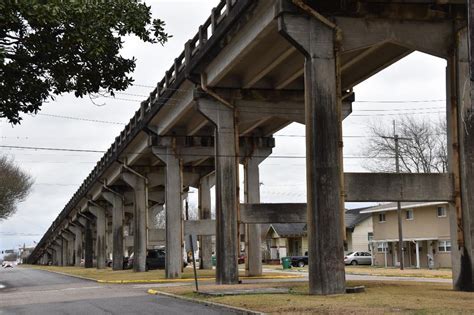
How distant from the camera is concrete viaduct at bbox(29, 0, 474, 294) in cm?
1969

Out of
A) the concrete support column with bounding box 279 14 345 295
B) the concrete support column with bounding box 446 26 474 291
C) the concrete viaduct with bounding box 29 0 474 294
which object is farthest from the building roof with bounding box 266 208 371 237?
the concrete support column with bounding box 279 14 345 295

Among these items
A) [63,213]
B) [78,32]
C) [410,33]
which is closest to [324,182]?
[410,33]

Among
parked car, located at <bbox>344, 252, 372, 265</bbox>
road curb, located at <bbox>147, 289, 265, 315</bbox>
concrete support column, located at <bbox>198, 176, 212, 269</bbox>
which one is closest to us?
road curb, located at <bbox>147, 289, 265, 315</bbox>

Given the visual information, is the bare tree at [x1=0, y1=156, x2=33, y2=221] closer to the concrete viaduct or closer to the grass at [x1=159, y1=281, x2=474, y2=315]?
the concrete viaduct

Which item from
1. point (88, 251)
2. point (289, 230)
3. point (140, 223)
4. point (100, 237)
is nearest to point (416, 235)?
point (140, 223)

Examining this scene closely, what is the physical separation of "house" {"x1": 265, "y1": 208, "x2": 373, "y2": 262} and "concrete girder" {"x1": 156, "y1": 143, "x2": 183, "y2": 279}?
122 ft

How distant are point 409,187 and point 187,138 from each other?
65.5 feet

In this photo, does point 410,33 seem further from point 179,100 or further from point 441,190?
point 179,100

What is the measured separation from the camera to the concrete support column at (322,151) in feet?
63.0

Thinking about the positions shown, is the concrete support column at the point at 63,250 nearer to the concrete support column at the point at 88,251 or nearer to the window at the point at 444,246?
the concrete support column at the point at 88,251

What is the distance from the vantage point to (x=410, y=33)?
21.4 m

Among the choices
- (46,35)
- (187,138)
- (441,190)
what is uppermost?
(187,138)

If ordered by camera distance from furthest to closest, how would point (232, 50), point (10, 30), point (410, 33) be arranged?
1. point (232, 50)
2. point (410, 33)
3. point (10, 30)

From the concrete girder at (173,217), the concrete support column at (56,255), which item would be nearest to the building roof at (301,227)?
the concrete girder at (173,217)
